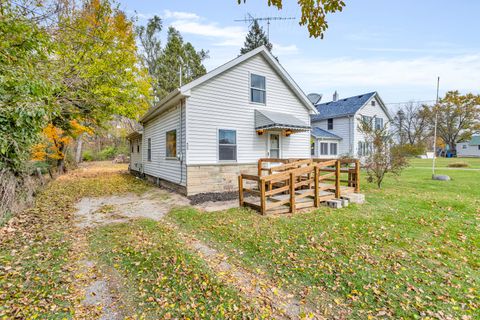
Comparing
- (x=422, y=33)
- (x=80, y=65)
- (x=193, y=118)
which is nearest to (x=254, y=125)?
(x=193, y=118)

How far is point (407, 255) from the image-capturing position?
12.9 feet

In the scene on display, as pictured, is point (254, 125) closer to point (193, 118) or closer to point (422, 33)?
point (193, 118)

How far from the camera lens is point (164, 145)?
10.9 m

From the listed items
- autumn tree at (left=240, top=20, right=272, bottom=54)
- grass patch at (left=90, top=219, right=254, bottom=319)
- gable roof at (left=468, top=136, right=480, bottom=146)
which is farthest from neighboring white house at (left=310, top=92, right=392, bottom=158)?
gable roof at (left=468, top=136, right=480, bottom=146)

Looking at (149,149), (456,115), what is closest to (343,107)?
(149,149)

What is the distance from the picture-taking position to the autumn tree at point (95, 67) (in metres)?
8.41

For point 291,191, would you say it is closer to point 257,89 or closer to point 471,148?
point 257,89

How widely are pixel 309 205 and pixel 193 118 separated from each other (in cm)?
506

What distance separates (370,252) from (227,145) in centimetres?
646

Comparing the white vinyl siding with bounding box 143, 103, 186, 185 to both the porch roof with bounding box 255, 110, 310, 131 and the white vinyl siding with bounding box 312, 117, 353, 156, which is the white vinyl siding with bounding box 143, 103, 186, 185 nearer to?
the porch roof with bounding box 255, 110, 310, 131

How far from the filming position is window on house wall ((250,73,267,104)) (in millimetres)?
10133

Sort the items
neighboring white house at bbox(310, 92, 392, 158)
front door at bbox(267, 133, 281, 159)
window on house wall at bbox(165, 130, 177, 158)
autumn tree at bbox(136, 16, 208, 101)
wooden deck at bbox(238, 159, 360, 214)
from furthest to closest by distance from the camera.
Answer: autumn tree at bbox(136, 16, 208, 101) → neighboring white house at bbox(310, 92, 392, 158) → front door at bbox(267, 133, 281, 159) → window on house wall at bbox(165, 130, 177, 158) → wooden deck at bbox(238, 159, 360, 214)

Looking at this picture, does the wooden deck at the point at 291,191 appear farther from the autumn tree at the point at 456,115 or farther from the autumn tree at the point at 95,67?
the autumn tree at the point at 456,115

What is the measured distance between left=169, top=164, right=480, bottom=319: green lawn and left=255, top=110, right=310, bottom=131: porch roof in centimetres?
403
